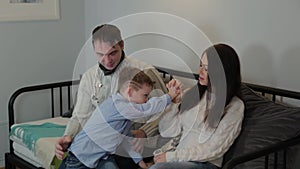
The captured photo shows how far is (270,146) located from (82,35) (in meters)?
2.49

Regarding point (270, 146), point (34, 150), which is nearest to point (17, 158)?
point (34, 150)

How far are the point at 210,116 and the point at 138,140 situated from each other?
0.38 m

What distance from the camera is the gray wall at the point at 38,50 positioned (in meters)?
4.05

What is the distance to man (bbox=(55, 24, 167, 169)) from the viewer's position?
270 centimetres

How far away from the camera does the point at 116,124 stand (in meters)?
2.51

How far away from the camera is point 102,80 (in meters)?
2.86

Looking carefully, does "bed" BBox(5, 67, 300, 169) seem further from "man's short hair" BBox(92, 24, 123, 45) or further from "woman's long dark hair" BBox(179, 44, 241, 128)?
"man's short hair" BBox(92, 24, 123, 45)

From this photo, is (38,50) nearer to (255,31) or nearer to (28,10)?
(28,10)

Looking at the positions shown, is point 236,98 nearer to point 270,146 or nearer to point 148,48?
point 270,146

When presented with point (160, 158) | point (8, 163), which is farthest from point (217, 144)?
point (8, 163)

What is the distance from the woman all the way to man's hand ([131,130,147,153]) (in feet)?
0.32

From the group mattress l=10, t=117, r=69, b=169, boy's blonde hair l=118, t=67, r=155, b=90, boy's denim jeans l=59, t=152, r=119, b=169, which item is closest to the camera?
boy's blonde hair l=118, t=67, r=155, b=90

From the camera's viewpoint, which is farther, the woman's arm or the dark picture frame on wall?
the dark picture frame on wall

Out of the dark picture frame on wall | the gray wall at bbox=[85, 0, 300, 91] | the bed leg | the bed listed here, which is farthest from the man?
the dark picture frame on wall
